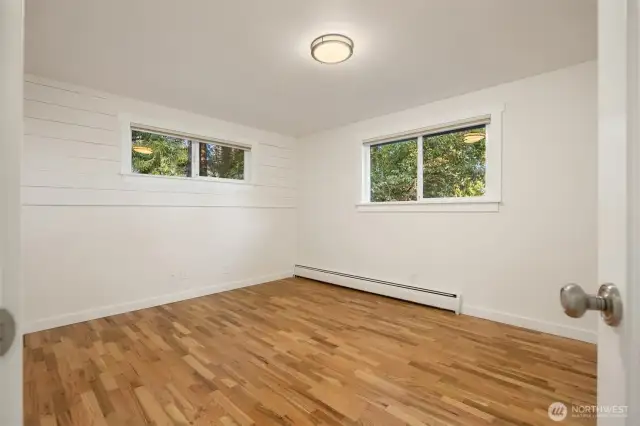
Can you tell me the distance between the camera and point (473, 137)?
334 cm

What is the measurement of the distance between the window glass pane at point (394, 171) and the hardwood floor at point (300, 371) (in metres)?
1.54

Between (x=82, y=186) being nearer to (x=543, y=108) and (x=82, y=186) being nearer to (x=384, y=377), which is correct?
(x=384, y=377)

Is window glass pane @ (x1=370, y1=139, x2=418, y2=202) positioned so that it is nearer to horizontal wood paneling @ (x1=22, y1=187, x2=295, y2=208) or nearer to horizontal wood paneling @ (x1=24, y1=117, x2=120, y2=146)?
horizontal wood paneling @ (x1=22, y1=187, x2=295, y2=208)

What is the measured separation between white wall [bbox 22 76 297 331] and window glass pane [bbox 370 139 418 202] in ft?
5.88

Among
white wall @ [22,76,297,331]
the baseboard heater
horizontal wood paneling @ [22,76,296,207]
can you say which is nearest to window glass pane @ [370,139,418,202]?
the baseboard heater

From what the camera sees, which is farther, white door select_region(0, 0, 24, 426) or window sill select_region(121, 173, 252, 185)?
window sill select_region(121, 173, 252, 185)

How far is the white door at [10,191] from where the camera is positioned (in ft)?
1.34

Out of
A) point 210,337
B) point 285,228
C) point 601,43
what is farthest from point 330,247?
point 601,43

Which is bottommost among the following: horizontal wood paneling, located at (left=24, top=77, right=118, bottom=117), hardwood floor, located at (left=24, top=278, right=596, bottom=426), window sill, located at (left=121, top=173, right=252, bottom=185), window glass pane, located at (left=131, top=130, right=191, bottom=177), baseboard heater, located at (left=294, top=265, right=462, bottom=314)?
hardwood floor, located at (left=24, top=278, right=596, bottom=426)

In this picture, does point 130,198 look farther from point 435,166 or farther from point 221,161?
point 435,166

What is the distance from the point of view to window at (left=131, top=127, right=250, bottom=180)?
3.56m

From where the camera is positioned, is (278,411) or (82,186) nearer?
(278,411)

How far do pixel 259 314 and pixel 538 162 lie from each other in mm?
3095

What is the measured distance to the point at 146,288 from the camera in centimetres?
346
